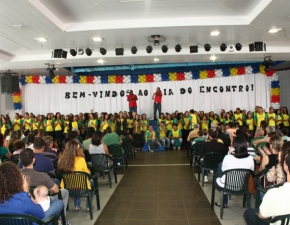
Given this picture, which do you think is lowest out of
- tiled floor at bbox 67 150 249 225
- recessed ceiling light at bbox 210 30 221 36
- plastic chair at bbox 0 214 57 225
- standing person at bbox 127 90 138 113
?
tiled floor at bbox 67 150 249 225

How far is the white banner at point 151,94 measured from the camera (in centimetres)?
1261

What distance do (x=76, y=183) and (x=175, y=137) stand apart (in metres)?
6.95

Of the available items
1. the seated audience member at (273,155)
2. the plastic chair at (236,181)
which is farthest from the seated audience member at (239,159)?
the seated audience member at (273,155)

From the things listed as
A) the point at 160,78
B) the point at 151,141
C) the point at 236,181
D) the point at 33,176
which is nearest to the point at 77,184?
the point at 33,176

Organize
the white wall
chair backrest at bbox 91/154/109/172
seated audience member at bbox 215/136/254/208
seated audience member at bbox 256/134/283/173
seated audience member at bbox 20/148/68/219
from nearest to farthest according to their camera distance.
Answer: seated audience member at bbox 20/148/68/219 < seated audience member at bbox 256/134/283/173 < seated audience member at bbox 215/136/254/208 < chair backrest at bbox 91/154/109/172 < the white wall

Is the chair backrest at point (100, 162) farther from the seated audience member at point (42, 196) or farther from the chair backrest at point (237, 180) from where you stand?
the seated audience member at point (42, 196)

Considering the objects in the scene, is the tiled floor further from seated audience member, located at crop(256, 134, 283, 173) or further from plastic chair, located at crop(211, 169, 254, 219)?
seated audience member, located at crop(256, 134, 283, 173)

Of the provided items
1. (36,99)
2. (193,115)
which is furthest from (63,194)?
(36,99)

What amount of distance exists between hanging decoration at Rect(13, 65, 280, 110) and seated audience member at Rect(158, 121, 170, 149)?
289 centimetres

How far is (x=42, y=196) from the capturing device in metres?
2.79

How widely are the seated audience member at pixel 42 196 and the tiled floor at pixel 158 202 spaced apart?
128 centimetres

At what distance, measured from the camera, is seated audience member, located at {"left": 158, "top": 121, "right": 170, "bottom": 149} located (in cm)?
1044

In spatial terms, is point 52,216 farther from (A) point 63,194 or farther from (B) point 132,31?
(B) point 132,31

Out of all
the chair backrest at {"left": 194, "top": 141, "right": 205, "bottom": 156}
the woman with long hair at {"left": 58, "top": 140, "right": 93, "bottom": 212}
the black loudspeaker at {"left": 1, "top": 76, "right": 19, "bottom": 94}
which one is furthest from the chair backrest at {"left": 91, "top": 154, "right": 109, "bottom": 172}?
the black loudspeaker at {"left": 1, "top": 76, "right": 19, "bottom": 94}
